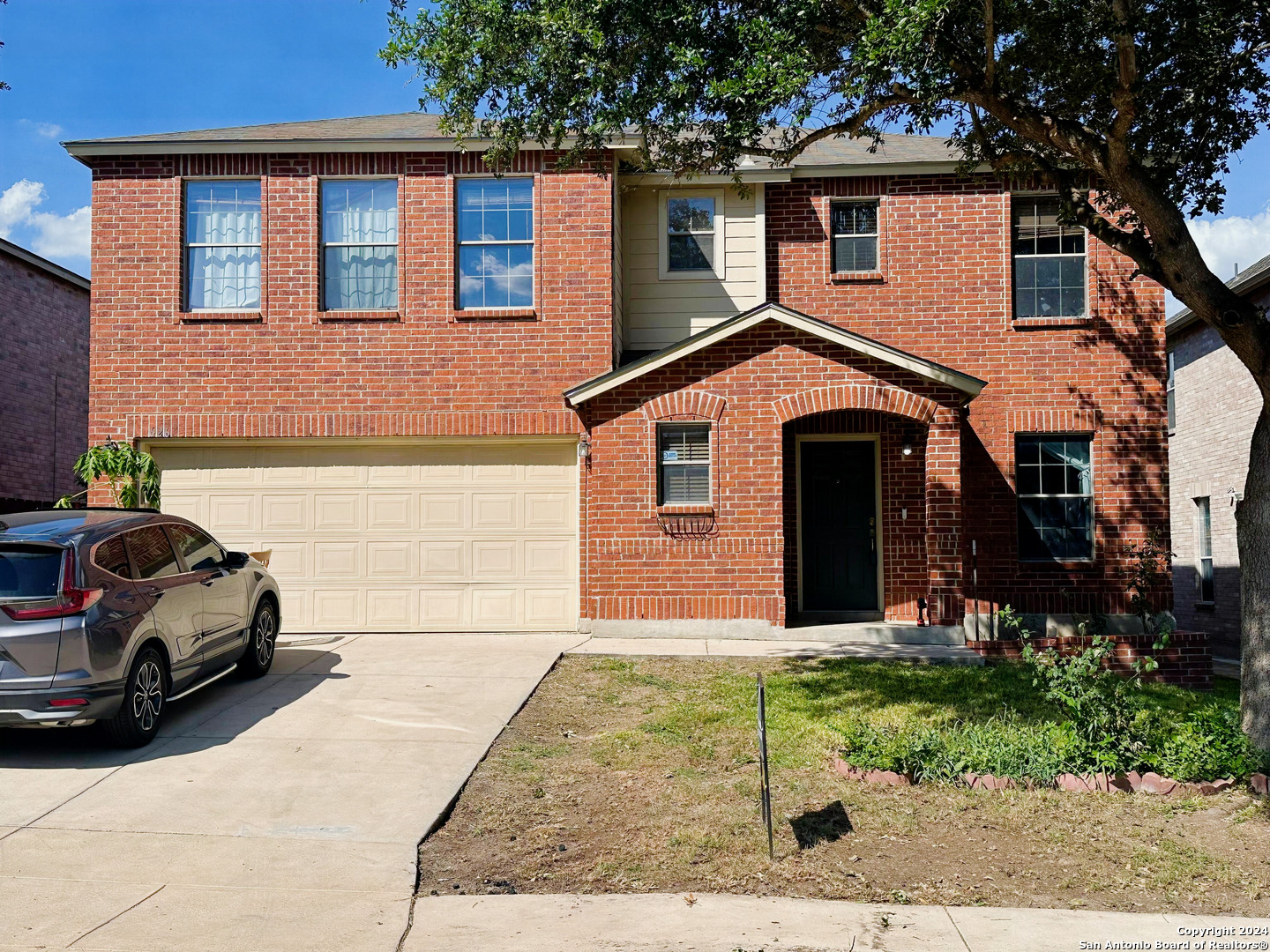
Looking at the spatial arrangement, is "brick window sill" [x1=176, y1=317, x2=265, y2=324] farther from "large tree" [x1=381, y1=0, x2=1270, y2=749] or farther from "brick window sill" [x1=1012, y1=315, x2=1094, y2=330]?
"brick window sill" [x1=1012, y1=315, x2=1094, y2=330]

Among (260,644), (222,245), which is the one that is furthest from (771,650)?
(222,245)

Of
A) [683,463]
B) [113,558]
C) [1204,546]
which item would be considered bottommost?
[1204,546]

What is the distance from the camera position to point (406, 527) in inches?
523

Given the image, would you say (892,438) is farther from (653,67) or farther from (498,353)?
(653,67)

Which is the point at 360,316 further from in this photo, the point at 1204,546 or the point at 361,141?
the point at 1204,546

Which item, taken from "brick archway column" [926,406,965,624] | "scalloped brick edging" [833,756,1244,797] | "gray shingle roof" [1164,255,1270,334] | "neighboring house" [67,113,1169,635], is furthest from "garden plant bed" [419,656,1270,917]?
"gray shingle roof" [1164,255,1270,334]

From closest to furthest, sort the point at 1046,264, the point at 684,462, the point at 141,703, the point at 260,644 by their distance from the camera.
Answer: the point at 141,703
the point at 260,644
the point at 684,462
the point at 1046,264

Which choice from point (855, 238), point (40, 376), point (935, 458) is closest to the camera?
point (935, 458)

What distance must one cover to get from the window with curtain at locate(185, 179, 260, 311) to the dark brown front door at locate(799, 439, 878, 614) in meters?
7.90

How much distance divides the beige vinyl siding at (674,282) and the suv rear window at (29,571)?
29.1ft

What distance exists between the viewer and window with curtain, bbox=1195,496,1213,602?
19.3 m

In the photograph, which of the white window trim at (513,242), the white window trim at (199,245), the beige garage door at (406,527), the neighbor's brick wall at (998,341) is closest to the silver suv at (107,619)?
the beige garage door at (406,527)

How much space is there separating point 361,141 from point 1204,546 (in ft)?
56.2

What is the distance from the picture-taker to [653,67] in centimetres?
915
